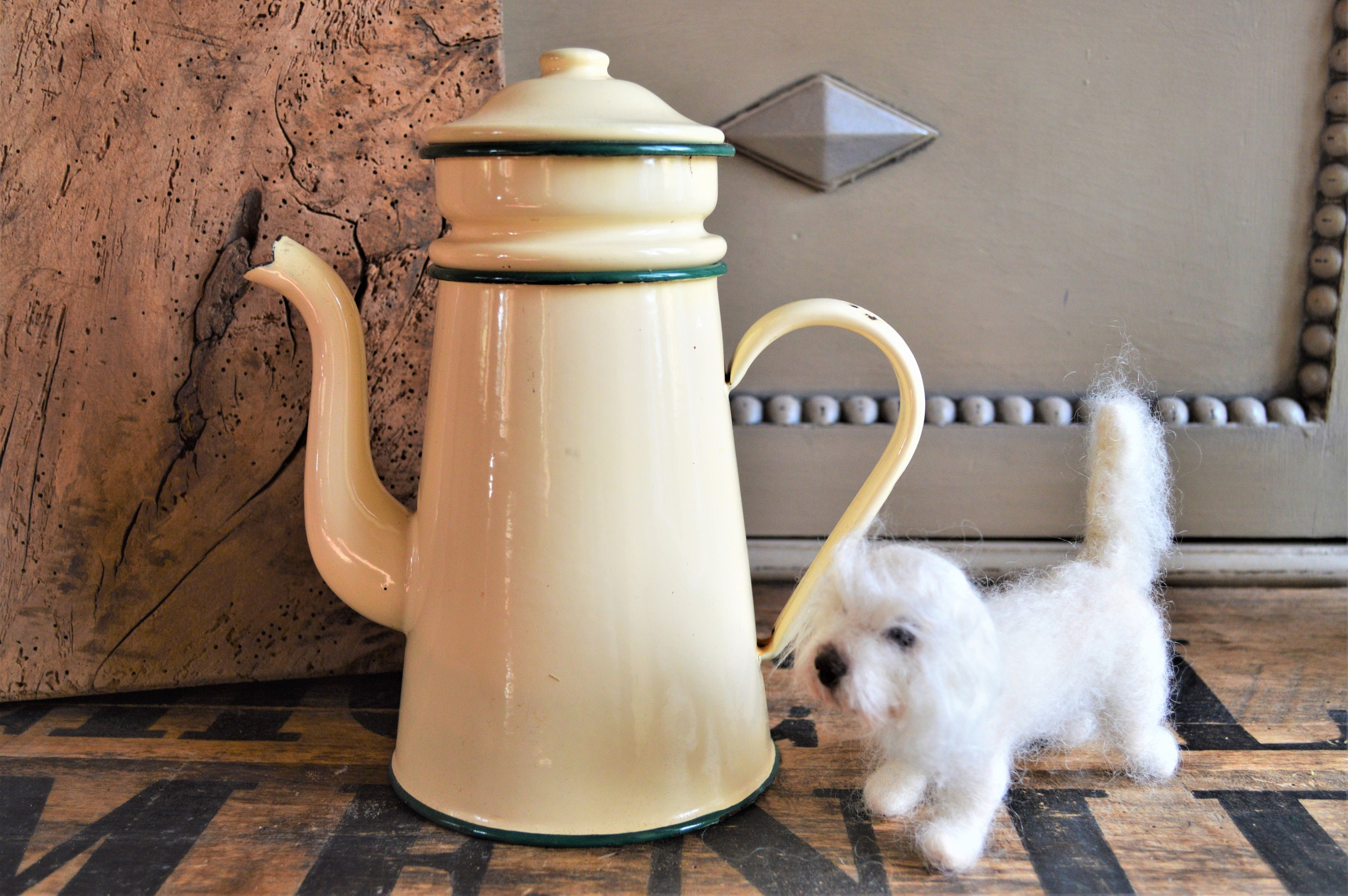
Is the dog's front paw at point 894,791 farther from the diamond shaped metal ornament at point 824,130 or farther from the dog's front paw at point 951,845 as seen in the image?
the diamond shaped metal ornament at point 824,130

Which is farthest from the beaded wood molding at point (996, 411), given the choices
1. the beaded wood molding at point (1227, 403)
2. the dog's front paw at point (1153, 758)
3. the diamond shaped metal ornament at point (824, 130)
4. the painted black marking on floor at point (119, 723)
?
the painted black marking on floor at point (119, 723)

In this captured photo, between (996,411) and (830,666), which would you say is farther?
(996,411)

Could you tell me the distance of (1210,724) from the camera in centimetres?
58

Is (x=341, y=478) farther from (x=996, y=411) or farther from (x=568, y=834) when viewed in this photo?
(x=996, y=411)

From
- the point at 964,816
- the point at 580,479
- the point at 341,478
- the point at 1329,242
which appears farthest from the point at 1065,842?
the point at 1329,242

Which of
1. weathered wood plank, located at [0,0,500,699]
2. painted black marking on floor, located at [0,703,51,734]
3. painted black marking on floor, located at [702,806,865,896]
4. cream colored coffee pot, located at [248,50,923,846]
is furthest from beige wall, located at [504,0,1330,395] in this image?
painted black marking on floor, located at [0,703,51,734]

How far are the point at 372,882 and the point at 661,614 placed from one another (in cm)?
16

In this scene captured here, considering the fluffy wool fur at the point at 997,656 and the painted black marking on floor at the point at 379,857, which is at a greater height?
the fluffy wool fur at the point at 997,656

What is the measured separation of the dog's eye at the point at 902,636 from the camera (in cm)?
43

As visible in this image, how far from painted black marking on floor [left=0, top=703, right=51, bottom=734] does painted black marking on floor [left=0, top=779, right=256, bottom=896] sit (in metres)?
0.06

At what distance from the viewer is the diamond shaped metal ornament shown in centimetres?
69

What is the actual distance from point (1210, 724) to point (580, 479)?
383 mm

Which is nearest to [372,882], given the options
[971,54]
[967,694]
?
[967,694]

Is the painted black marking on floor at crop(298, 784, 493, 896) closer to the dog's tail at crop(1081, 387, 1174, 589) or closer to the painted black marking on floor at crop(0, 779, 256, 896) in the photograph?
the painted black marking on floor at crop(0, 779, 256, 896)
